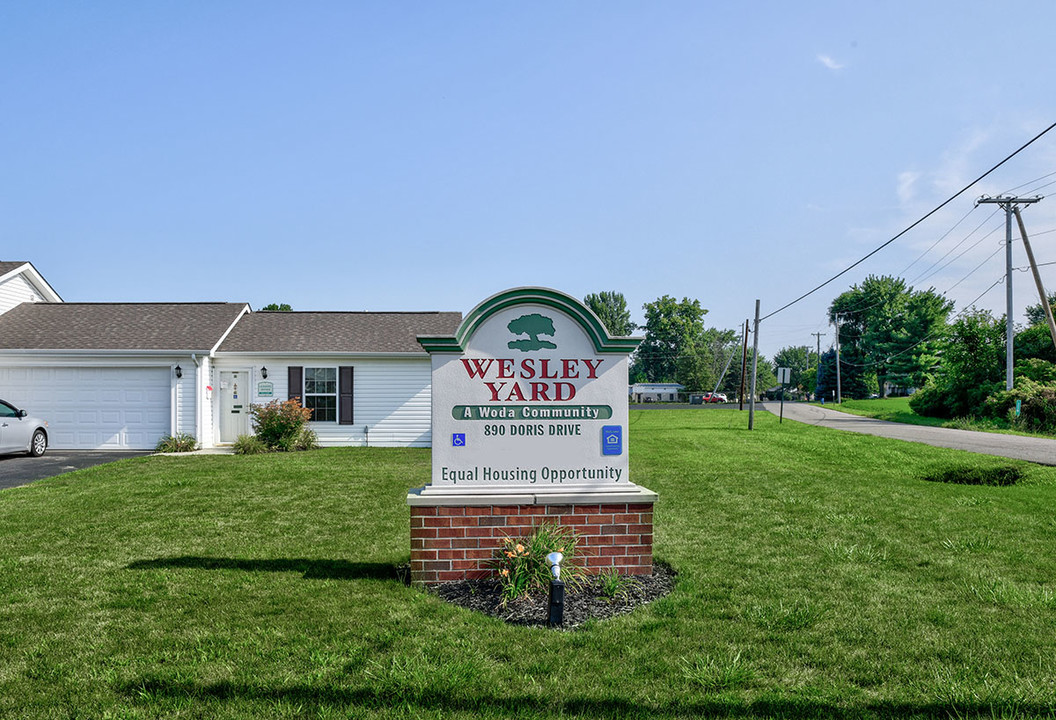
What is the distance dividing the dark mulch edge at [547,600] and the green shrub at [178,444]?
1403 cm

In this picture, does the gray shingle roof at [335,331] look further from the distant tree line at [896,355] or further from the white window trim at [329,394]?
the distant tree line at [896,355]

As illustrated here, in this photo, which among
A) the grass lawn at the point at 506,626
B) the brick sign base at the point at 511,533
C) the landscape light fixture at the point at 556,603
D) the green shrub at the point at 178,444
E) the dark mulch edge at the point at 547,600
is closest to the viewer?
the grass lawn at the point at 506,626

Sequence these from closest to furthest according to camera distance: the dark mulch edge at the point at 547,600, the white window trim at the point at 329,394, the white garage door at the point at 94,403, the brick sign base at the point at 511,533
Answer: the dark mulch edge at the point at 547,600, the brick sign base at the point at 511,533, the white garage door at the point at 94,403, the white window trim at the point at 329,394

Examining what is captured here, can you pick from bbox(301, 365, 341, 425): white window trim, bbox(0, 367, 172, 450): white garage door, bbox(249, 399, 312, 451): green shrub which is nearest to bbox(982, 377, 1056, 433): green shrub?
bbox(301, 365, 341, 425): white window trim

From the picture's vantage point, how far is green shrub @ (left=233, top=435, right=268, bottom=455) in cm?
1672

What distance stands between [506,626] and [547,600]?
606mm

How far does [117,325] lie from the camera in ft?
64.5

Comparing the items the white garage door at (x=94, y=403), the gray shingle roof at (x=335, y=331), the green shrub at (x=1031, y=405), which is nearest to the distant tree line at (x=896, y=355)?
the green shrub at (x=1031, y=405)

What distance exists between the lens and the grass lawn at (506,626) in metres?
3.47

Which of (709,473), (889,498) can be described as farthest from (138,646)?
(709,473)

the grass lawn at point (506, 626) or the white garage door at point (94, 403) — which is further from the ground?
the white garage door at point (94, 403)

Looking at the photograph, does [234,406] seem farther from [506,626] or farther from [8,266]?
[506,626]

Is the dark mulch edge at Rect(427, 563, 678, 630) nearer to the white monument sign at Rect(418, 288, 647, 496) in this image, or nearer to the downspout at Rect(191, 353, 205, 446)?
the white monument sign at Rect(418, 288, 647, 496)

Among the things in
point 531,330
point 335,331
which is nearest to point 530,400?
point 531,330
